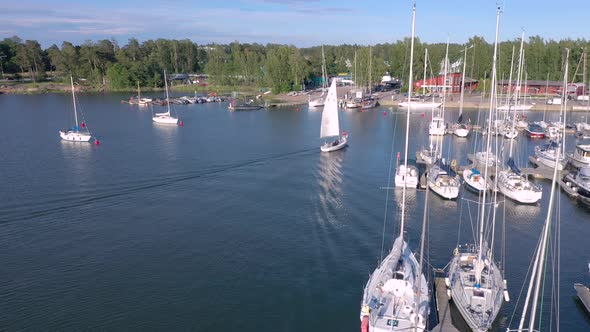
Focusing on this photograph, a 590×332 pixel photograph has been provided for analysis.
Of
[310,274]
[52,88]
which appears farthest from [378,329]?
[52,88]

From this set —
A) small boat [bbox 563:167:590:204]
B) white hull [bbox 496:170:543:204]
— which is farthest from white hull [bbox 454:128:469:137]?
white hull [bbox 496:170:543:204]

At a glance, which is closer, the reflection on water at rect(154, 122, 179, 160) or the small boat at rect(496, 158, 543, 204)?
the small boat at rect(496, 158, 543, 204)

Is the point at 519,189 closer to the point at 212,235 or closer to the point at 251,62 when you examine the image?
the point at 212,235

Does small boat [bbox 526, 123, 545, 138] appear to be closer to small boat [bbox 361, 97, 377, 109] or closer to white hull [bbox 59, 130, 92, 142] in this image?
small boat [bbox 361, 97, 377, 109]

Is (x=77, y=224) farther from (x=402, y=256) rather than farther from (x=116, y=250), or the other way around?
(x=402, y=256)

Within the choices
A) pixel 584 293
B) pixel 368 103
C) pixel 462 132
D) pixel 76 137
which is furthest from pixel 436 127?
pixel 76 137
